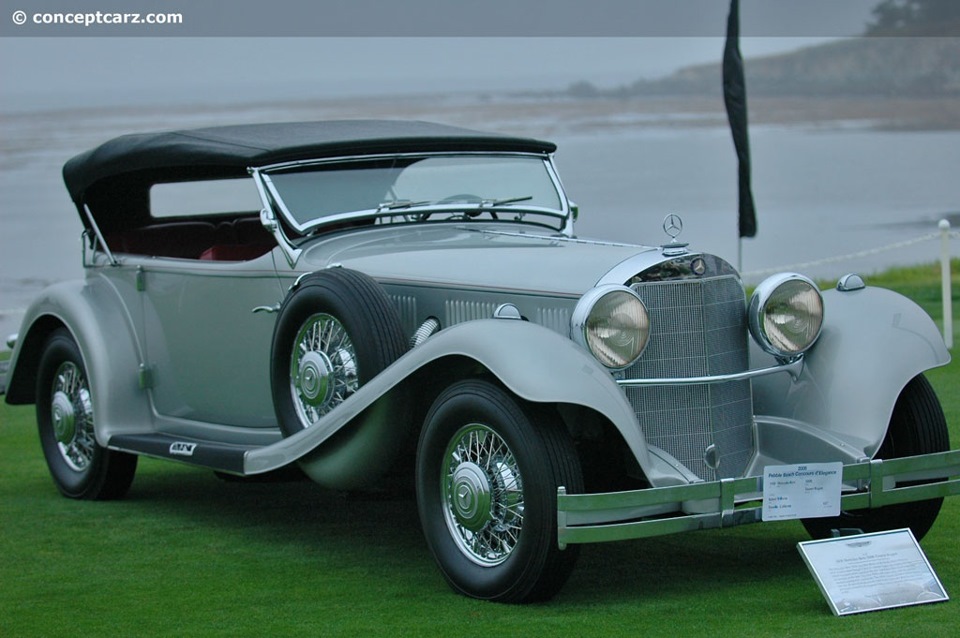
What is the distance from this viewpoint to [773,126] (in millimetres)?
24391

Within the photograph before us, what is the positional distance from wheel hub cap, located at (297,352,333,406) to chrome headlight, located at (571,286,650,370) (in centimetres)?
118

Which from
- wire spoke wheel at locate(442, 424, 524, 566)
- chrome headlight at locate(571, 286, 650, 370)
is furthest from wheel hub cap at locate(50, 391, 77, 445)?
chrome headlight at locate(571, 286, 650, 370)

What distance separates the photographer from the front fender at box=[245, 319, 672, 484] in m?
3.93

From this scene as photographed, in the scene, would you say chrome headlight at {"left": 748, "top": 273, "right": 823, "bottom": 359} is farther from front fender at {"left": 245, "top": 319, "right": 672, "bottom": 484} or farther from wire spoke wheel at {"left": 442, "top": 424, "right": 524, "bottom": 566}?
wire spoke wheel at {"left": 442, "top": 424, "right": 524, "bottom": 566}

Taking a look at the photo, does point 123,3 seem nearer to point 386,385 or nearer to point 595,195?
point 595,195

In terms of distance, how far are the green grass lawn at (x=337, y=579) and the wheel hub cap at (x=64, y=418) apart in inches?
12.3

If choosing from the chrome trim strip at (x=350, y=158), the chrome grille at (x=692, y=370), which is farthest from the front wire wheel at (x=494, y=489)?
the chrome trim strip at (x=350, y=158)

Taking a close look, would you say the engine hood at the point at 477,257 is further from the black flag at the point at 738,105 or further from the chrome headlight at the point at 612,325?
the black flag at the point at 738,105

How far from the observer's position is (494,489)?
4.14 metres

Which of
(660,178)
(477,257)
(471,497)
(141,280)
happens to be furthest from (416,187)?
(660,178)

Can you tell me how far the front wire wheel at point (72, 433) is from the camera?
6289 mm

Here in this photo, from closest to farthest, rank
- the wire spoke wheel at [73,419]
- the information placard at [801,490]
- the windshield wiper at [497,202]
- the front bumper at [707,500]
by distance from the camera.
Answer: the front bumper at [707,500] < the information placard at [801,490] < the windshield wiper at [497,202] < the wire spoke wheel at [73,419]

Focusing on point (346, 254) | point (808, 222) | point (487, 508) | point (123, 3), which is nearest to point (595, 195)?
point (808, 222)

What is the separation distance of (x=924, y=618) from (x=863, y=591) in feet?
0.65
